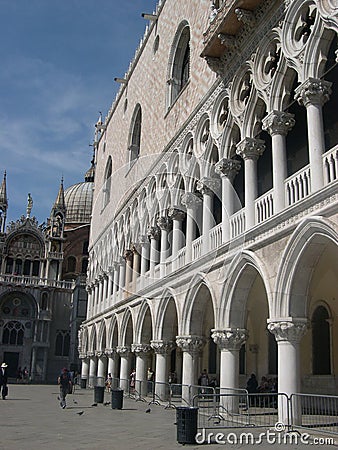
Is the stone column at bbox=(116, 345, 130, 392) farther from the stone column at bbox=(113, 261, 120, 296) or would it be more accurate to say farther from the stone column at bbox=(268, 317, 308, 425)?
the stone column at bbox=(268, 317, 308, 425)

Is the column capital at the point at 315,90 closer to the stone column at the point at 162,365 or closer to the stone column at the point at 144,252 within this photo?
the stone column at the point at 162,365

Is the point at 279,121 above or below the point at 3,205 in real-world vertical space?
below

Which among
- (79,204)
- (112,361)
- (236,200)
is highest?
(79,204)

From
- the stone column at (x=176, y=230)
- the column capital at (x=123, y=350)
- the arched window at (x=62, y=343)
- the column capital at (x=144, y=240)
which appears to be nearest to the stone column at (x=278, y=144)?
the stone column at (x=176, y=230)

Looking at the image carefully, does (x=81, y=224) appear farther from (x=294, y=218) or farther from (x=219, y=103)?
(x=294, y=218)

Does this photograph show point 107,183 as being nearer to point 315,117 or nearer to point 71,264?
point 71,264

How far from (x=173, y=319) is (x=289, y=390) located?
828cm

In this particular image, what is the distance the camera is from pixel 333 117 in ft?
42.4

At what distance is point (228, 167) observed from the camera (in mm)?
13477

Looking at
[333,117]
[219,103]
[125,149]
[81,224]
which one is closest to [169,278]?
[219,103]

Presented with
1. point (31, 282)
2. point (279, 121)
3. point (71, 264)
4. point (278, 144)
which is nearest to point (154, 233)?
point (278, 144)

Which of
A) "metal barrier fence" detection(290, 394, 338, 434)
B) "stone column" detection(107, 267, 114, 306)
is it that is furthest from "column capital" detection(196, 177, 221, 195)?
"stone column" detection(107, 267, 114, 306)

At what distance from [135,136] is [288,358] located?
747 inches

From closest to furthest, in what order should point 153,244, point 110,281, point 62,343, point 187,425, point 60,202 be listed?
point 187,425
point 153,244
point 110,281
point 62,343
point 60,202
